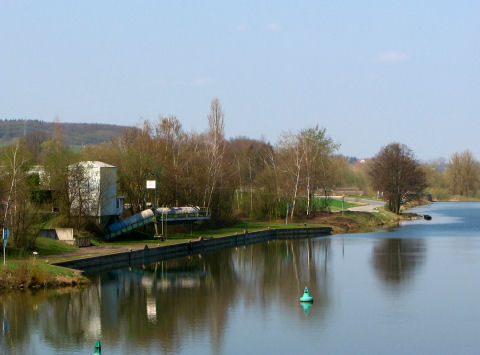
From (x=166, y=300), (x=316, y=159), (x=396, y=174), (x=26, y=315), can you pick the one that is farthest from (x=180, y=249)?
(x=396, y=174)

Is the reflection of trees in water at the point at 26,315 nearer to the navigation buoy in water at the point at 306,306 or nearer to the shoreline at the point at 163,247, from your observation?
the shoreline at the point at 163,247

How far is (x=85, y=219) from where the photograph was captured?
5044 centimetres

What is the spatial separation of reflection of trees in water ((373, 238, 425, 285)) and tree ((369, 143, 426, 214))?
3065cm

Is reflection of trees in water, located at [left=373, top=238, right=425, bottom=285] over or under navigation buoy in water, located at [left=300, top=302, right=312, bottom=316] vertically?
over

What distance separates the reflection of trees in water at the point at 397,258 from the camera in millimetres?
43125

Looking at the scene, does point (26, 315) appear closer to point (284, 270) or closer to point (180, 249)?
point (284, 270)

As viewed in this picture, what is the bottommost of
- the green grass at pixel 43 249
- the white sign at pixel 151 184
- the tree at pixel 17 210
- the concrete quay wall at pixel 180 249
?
the concrete quay wall at pixel 180 249

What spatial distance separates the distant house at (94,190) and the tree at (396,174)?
168 ft

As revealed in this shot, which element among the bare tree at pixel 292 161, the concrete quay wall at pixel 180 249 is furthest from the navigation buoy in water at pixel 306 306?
the bare tree at pixel 292 161

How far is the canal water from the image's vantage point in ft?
83.5

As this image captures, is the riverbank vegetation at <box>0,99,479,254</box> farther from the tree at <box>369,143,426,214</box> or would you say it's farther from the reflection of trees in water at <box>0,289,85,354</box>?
the reflection of trees in water at <box>0,289,85,354</box>

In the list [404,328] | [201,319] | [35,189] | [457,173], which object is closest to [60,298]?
[201,319]

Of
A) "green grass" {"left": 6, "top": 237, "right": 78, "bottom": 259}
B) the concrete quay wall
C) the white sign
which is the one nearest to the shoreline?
the concrete quay wall

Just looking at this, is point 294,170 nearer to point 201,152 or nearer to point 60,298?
point 201,152
